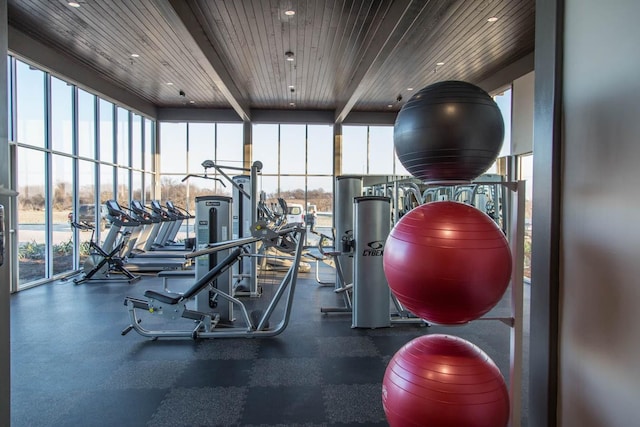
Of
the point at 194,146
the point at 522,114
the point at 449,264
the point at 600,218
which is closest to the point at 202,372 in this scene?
the point at 449,264

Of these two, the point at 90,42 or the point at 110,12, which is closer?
the point at 110,12

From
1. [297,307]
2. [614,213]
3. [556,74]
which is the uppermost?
[556,74]

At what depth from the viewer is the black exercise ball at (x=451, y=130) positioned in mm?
1545

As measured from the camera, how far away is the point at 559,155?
154cm

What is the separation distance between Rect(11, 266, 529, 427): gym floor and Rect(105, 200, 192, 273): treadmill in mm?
2376

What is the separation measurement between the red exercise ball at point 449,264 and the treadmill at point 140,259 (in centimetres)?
649

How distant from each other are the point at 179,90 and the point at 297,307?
21.7 ft

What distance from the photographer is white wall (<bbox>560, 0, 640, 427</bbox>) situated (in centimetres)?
123

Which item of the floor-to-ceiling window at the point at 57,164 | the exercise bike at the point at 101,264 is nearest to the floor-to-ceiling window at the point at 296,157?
the floor-to-ceiling window at the point at 57,164

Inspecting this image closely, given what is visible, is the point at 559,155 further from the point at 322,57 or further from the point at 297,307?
the point at 322,57

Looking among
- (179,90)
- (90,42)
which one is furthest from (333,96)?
(90,42)

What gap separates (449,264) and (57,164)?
760cm

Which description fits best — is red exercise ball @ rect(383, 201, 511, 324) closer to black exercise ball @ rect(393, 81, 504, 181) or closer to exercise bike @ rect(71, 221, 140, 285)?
black exercise ball @ rect(393, 81, 504, 181)

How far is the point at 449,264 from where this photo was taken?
4.86 ft
